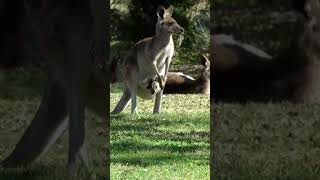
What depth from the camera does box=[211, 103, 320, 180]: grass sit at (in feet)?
16.2

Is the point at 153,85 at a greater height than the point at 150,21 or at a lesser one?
lesser

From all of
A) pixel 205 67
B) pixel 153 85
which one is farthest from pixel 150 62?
pixel 205 67

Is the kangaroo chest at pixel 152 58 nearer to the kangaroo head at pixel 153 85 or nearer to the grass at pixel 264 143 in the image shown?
the kangaroo head at pixel 153 85

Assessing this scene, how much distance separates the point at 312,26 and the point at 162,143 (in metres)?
5.46

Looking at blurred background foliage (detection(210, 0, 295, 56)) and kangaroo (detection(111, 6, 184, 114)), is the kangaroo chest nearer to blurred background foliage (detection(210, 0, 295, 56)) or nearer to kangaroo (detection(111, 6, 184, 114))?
kangaroo (detection(111, 6, 184, 114))

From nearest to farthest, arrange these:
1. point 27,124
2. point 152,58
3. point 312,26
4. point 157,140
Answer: point 312,26 < point 27,124 < point 157,140 < point 152,58

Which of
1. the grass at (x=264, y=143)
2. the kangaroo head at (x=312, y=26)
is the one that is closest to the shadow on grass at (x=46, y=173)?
the grass at (x=264, y=143)

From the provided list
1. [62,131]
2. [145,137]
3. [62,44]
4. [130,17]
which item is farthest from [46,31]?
[130,17]

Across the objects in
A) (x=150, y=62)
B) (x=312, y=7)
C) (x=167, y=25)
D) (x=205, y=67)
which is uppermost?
(x=312, y=7)

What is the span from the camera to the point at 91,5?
5.00m

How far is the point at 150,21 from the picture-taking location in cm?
1873

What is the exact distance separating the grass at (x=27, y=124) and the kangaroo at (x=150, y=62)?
7.71 m

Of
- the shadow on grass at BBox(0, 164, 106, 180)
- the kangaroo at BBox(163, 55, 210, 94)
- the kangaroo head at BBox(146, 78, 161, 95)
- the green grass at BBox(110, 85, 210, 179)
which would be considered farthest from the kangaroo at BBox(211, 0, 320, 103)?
the kangaroo at BBox(163, 55, 210, 94)

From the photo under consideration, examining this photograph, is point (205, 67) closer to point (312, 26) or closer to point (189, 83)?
point (189, 83)
